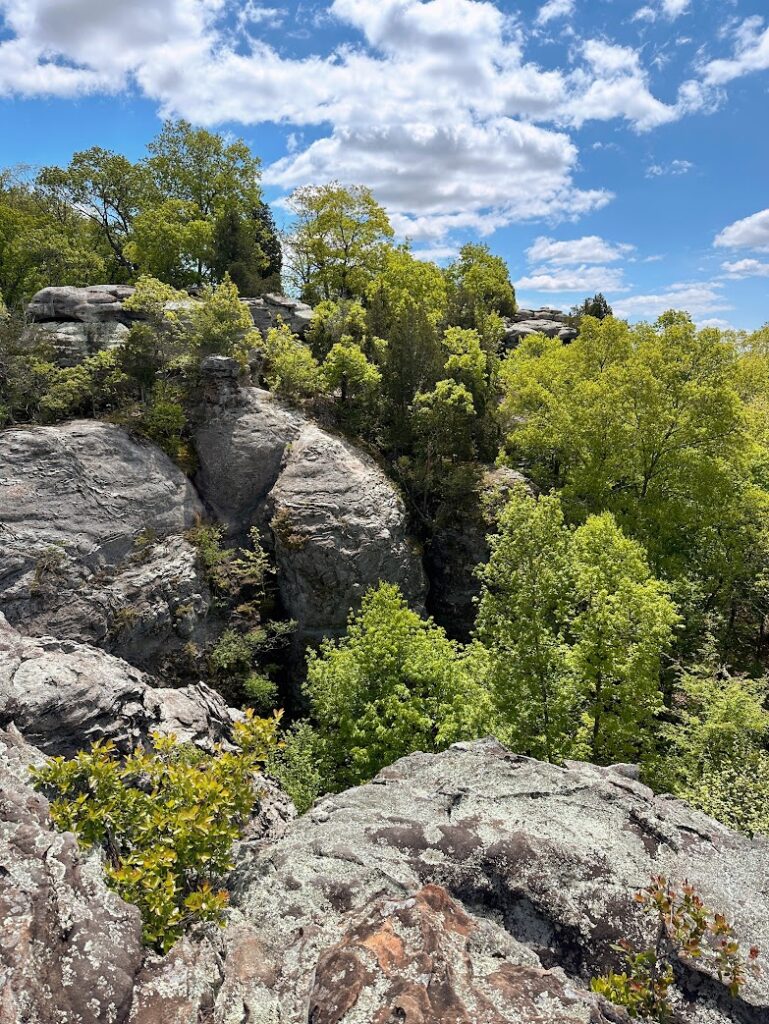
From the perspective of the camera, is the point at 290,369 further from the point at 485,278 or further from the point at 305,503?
the point at 485,278

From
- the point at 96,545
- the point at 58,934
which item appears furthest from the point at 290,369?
the point at 58,934

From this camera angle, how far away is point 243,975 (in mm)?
5859

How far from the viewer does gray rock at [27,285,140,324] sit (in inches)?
1138

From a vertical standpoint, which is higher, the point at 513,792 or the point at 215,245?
the point at 215,245

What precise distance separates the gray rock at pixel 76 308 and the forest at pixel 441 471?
1646 mm

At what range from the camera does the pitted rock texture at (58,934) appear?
4.74 m

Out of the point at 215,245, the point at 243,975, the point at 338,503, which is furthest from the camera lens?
the point at 215,245

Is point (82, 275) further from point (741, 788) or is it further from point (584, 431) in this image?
point (741, 788)

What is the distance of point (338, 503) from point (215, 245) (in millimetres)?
23209

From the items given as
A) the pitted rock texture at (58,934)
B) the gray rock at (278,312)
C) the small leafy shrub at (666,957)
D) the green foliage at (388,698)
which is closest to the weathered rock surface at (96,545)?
the green foliage at (388,698)

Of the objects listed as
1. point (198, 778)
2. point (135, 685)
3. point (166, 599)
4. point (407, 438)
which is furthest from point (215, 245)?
point (198, 778)

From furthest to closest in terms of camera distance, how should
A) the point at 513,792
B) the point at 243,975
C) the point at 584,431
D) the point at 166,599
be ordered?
the point at 584,431 < the point at 166,599 < the point at 513,792 < the point at 243,975

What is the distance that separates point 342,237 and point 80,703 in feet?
123

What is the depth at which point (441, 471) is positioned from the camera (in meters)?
30.3
